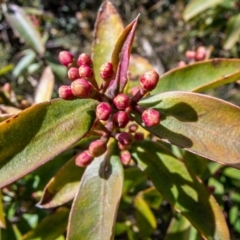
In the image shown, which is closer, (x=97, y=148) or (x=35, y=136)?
(x=35, y=136)

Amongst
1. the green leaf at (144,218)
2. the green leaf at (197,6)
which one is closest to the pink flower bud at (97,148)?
the green leaf at (144,218)

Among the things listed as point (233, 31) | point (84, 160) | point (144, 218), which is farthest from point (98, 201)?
point (233, 31)

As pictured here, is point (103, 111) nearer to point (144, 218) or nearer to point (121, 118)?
point (121, 118)

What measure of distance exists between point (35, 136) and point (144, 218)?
34.3 inches

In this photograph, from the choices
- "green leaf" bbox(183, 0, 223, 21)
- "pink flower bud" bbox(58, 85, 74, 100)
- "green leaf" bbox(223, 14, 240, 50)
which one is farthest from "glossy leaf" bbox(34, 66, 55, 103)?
"green leaf" bbox(223, 14, 240, 50)

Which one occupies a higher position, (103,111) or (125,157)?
(103,111)

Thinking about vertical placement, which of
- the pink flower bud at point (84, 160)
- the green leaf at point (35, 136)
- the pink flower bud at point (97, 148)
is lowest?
the pink flower bud at point (84, 160)

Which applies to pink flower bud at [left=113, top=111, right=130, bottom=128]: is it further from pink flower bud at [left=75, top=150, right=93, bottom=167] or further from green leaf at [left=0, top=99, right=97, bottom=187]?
pink flower bud at [left=75, top=150, right=93, bottom=167]

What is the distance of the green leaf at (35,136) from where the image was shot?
948mm

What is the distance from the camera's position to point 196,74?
134 cm

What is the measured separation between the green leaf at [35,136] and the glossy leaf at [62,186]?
35 cm

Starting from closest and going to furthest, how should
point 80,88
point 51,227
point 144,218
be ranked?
point 80,88
point 51,227
point 144,218

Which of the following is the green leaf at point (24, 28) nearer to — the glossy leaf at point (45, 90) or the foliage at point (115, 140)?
the glossy leaf at point (45, 90)

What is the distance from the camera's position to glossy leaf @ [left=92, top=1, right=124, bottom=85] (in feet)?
4.36
